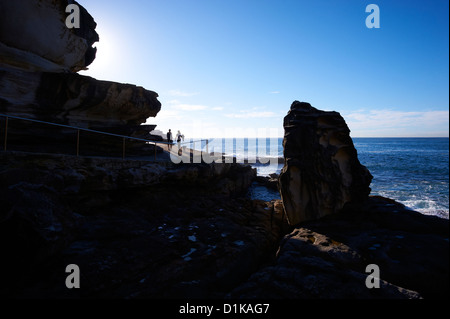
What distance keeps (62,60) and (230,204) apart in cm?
1067

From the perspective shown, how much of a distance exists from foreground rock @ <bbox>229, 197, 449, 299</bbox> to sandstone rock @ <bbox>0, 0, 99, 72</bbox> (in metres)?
11.6

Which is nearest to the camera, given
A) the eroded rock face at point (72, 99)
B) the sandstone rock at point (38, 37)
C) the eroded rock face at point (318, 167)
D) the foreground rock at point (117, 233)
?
the foreground rock at point (117, 233)

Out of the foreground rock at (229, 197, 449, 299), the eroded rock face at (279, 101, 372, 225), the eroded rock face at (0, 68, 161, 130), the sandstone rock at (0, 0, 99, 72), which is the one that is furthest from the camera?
the sandstone rock at (0, 0, 99, 72)

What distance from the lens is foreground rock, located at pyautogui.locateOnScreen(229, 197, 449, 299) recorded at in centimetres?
364

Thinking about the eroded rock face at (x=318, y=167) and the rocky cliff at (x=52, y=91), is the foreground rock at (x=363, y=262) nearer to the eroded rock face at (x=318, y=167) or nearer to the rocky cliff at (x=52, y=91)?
the eroded rock face at (x=318, y=167)

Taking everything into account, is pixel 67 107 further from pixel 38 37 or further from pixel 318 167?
pixel 318 167

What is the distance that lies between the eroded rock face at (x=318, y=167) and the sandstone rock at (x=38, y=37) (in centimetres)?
1072

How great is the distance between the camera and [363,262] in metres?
4.34

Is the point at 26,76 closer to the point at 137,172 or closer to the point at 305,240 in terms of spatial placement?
the point at 137,172

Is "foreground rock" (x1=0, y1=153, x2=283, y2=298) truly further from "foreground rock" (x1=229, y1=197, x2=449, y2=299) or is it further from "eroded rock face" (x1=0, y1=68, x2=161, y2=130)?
"eroded rock face" (x1=0, y1=68, x2=161, y2=130)

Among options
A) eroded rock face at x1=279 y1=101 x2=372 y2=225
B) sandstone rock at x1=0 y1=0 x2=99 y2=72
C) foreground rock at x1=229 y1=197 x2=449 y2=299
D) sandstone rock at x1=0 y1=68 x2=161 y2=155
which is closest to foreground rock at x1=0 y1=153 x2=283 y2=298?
foreground rock at x1=229 y1=197 x2=449 y2=299

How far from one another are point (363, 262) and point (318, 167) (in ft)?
10.3

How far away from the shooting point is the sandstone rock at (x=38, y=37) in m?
9.14

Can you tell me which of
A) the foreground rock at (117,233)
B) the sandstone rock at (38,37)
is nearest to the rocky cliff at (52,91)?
the sandstone rock at (38,37)
